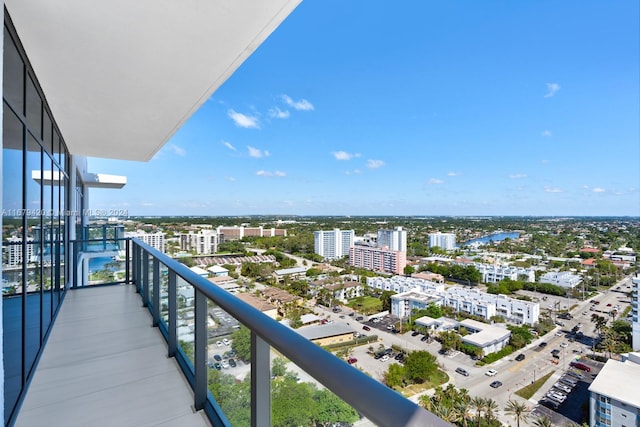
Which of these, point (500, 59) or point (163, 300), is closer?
point (163, 300)

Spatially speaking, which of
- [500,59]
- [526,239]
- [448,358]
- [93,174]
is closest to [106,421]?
[448,358]

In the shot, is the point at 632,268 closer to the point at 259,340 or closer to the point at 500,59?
the point at 259,340

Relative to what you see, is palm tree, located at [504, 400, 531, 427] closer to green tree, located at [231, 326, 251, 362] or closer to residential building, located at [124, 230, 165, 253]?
green tree, located at [231, 326, 251, 362]

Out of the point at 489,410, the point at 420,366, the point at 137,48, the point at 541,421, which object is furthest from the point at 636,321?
the point at 137,48

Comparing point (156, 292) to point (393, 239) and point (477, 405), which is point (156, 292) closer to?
point (477, 405)

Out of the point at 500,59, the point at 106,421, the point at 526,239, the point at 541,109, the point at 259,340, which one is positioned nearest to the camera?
the point at 259,340
